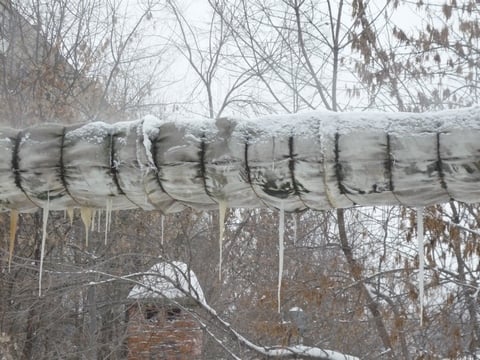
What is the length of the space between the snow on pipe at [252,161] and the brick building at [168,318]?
547cm

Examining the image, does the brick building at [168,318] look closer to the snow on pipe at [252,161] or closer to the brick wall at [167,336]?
the brick wall at [167,336]

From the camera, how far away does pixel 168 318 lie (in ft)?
28.8

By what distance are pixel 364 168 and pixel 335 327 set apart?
607 cm

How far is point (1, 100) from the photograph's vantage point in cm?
1084

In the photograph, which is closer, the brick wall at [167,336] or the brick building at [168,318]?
the brick building at [168,318]

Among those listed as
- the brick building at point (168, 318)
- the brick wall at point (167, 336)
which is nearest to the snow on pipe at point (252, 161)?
Answer: the brick building at point (168, 318)

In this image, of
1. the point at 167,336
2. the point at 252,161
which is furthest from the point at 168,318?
the point at 252,161

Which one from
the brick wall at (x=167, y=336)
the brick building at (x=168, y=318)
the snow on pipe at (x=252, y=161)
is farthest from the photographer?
the brick wall at (x=167, y=336)

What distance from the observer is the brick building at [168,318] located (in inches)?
330

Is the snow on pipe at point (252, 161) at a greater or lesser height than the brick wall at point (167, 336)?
greater

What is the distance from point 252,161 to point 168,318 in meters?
6.55

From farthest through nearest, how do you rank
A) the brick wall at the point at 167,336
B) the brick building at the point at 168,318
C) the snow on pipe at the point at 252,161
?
the brick wall at the point at 167,336 < the brick building at the point at 168,318 < the snow on pipe at the point at 252,161

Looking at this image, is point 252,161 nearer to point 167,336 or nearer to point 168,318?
point 167,336

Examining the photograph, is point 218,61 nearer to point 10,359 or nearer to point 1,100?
point 1,100
